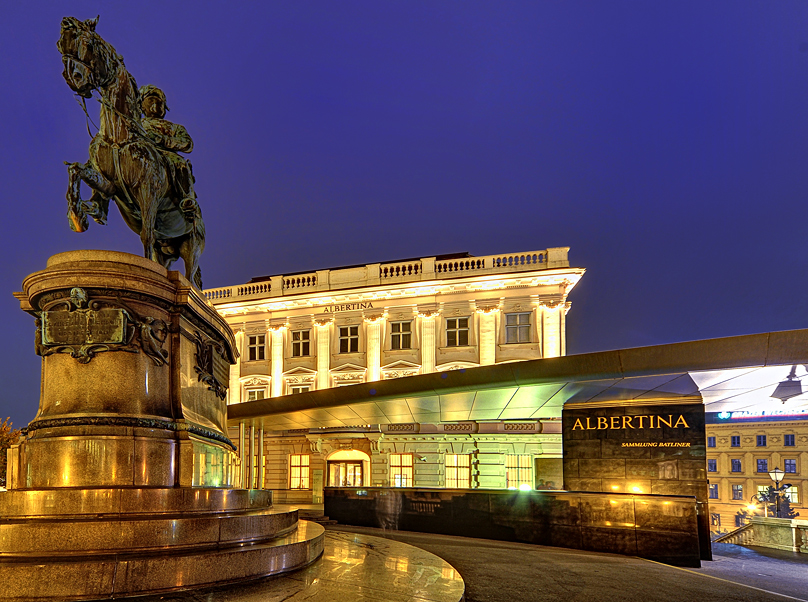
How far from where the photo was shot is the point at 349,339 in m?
35.8

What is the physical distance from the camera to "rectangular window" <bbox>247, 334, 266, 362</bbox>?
3766 centimetres

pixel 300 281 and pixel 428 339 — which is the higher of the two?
pixel 300 281

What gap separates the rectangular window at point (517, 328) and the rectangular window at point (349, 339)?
350 inches

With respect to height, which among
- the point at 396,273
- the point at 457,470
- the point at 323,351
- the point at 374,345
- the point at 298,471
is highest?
the point at 396,273

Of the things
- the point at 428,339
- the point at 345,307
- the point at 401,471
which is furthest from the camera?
the point at 345,307

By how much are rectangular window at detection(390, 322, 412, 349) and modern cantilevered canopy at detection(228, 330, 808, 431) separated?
45.8 ft

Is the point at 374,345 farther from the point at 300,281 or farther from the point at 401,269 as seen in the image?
the point at 300,281

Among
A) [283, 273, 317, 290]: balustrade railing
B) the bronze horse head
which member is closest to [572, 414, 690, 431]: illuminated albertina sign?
the bronze horse head

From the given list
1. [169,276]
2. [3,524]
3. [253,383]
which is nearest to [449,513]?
[169,276]

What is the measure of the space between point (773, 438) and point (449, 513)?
66504 millimetres

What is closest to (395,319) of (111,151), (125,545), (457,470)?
(457,470)

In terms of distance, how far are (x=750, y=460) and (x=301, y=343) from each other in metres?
56.5

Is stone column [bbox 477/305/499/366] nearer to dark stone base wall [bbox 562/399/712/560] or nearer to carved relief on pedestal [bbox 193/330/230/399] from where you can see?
dark stone base wall [bbox 562/399/712/560]

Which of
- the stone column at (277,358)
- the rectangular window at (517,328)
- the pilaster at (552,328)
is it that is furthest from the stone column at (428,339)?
the stone column at (277,358)
